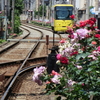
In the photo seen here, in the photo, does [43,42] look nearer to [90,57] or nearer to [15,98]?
[15,98]

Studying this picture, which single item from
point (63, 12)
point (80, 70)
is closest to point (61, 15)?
point (63, 12)

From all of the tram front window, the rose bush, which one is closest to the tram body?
the tram front window

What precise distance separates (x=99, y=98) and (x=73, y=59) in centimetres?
95

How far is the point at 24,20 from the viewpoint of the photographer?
91.3 meters

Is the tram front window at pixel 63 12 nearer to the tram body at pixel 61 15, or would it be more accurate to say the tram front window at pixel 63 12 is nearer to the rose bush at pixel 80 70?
the tram body at pixel 61 15

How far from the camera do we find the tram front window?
3375 centimetres

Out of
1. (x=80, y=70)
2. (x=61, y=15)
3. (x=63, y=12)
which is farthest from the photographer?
(x=61, y=15)

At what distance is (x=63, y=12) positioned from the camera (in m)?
34.2

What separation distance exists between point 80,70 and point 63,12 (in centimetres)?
2952

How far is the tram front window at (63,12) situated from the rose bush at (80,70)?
2810 cm

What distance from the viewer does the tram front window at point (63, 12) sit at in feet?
111

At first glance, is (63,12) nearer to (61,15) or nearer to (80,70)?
(61,15)

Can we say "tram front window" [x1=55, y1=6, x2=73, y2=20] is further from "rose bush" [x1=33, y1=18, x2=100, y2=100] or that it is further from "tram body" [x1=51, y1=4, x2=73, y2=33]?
"rose bush" [x1=33, y1=18, x2=100, y2=100]

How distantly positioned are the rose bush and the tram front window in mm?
28101
